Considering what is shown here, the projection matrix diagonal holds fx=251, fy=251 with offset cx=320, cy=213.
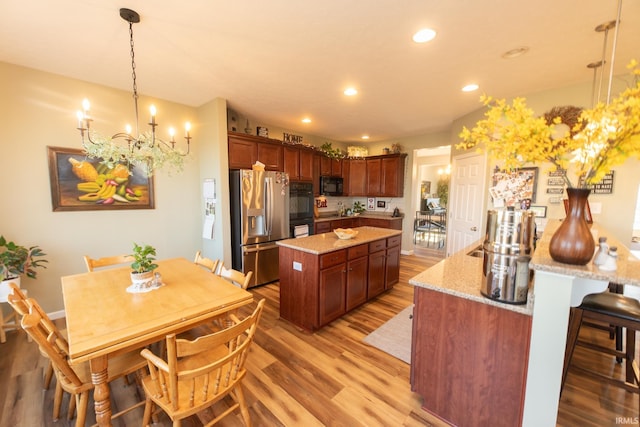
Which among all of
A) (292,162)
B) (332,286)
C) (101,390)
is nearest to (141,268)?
(101,390)

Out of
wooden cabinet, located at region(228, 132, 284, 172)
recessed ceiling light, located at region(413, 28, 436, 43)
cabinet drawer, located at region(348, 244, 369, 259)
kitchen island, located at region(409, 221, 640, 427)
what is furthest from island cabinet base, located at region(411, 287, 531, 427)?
wooden cabinet, located at region(228, 132, 284, 172)

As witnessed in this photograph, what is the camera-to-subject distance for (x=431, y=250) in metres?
6.36

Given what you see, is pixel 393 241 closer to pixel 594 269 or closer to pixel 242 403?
pixel 594 269

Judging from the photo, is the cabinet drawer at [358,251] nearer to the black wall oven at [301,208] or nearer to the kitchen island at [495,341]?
the kitchen island at [495,341]

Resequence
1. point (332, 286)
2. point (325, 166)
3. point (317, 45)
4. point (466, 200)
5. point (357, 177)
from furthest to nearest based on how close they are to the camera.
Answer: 1. point (357, 177)
2. point (325, 166)
3. point (466, 200)
4. point (332, 286)
5. point (317, 45)

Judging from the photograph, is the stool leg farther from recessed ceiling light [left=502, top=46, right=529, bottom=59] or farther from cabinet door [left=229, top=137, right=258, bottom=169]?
cabinet door [left=229, top=137, right=258, bottom=169]

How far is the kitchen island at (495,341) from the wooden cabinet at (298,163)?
125 inches

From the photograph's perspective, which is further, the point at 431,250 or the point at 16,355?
the point at 431,250

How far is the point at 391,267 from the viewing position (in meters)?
3.65

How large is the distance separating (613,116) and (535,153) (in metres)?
0.25

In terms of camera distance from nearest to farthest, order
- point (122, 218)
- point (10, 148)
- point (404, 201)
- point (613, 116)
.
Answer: point (613, 116) → point (10, 148) → point (122, 218) → point (404, 201)

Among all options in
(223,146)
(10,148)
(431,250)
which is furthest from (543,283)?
(431,250)

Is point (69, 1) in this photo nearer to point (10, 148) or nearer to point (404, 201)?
→ point (10, 148)

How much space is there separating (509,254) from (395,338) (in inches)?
64.0
